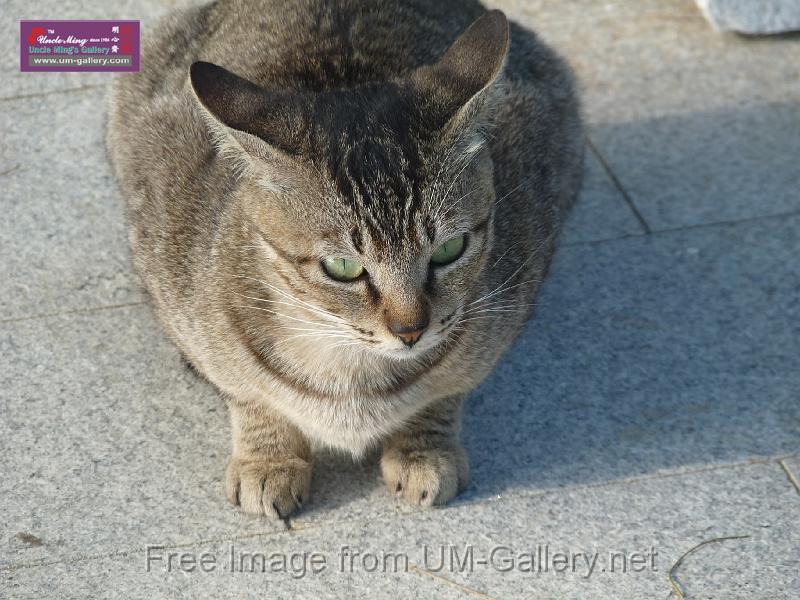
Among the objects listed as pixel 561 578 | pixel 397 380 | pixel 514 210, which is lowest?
pixel 561 578

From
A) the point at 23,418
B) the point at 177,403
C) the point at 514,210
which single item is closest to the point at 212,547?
the point at 177,403

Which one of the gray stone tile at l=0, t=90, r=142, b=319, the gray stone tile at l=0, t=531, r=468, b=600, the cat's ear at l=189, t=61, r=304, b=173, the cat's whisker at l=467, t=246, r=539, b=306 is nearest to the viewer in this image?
the cat's ear at l=189, t=61, r=304, b=173

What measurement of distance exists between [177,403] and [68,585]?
0.74m

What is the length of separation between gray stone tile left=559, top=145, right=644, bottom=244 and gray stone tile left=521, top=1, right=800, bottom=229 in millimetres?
75

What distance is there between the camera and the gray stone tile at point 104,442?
3.04m

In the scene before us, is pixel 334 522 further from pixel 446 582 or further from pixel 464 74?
pixel 464 74

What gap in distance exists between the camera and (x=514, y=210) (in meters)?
3.39

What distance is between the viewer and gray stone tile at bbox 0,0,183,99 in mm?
4883

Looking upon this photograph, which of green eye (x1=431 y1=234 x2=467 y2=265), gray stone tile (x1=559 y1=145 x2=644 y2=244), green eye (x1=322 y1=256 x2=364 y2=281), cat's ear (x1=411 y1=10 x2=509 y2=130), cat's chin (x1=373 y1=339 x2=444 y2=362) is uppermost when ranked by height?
cat's ear (x1=411 y1=10 x2=509 y2=130)

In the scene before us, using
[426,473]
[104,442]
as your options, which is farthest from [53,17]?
[426,473]

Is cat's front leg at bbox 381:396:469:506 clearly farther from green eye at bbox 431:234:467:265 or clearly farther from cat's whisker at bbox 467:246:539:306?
green eye at bbox 431:234:467:265

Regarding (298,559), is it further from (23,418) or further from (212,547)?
(23,418)

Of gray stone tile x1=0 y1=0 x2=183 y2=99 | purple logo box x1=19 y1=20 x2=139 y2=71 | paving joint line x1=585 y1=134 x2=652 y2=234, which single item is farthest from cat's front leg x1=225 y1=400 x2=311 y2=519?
gray stone tile x1=0 y1=0 x2=183 y2=99

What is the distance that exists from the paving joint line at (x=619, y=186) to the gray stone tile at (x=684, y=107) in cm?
2
